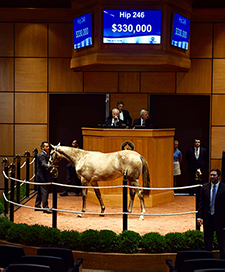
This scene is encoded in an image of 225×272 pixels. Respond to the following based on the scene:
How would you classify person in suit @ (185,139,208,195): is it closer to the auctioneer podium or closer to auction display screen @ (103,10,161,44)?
the auctioneer podium

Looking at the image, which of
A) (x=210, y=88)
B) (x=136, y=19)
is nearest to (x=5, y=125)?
(x=136, y=19)

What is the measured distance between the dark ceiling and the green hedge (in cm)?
814

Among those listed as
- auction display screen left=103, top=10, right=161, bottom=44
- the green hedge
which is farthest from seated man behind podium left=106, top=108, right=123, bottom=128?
the green hedge

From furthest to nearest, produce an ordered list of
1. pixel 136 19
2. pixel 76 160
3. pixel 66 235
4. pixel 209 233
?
pixel 136 19 < pixel 76 160 < pixel 66 235 < pixel 209 233

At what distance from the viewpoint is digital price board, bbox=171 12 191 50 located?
38.6 ft

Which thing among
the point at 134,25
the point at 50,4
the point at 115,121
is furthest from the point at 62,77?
the point at 115,121

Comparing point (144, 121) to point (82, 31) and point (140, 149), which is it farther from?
point (82, 31)

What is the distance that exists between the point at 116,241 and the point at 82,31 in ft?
23.2

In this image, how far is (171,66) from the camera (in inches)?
487

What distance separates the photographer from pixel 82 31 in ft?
39.9

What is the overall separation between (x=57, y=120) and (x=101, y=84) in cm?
192

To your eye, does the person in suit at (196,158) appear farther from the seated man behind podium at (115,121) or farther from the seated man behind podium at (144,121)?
the seated man behind podium at (115,121)

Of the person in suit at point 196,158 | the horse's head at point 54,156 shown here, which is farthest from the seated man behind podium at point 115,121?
the person in suit at point 196,158

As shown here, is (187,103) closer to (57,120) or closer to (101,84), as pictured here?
(101,84)
